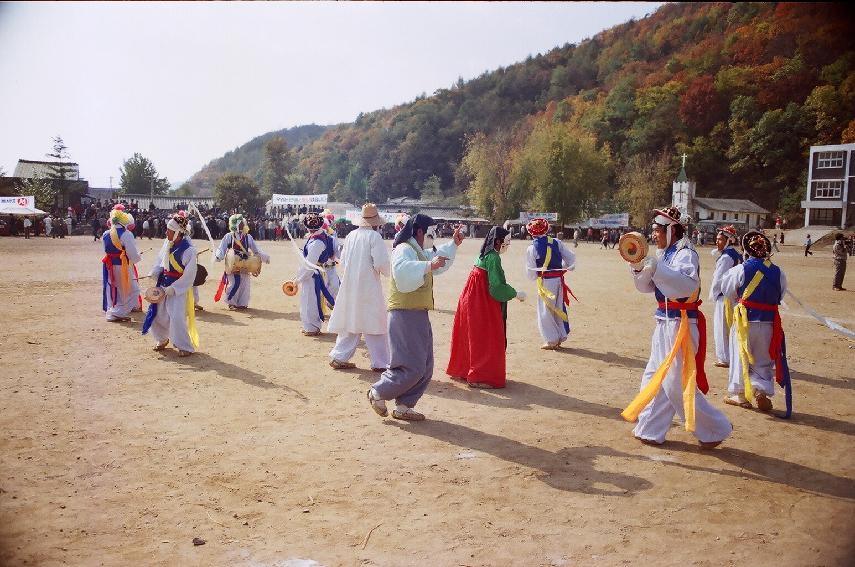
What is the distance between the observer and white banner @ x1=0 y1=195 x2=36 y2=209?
105 feet

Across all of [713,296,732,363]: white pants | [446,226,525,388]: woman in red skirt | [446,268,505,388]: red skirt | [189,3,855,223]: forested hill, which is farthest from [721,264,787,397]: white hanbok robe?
[189,3,855,223]: forested hill

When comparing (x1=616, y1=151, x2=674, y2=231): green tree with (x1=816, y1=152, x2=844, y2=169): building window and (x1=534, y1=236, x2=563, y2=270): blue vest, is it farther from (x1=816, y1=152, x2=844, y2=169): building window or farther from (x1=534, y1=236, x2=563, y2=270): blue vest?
(x1=534, y1=236, x2=563, y2=270): blue vest

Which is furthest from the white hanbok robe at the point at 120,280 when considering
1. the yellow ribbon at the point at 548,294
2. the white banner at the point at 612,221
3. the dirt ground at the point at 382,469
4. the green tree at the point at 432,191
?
the green tree at the point at 432,191

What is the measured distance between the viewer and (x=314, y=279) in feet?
32.7

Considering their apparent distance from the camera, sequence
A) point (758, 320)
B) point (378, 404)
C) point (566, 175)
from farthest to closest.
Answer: point (566, 175)
point (758, 320)
point (378, 404)

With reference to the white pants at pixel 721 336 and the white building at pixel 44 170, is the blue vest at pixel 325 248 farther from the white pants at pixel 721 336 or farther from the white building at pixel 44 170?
the white building at pixel 44 170

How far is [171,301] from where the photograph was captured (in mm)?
8172

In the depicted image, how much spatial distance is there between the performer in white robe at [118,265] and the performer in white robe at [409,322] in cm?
630

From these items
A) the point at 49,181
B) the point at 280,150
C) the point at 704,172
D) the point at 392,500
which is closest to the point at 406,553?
the point at 392,500

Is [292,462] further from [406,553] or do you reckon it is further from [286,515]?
[406,553]

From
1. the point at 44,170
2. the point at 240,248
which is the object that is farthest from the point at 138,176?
the point at 240,248

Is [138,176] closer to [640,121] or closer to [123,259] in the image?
[123,259]

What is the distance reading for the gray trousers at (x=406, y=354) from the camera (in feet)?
18.4

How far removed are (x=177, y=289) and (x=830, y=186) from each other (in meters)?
58.3
